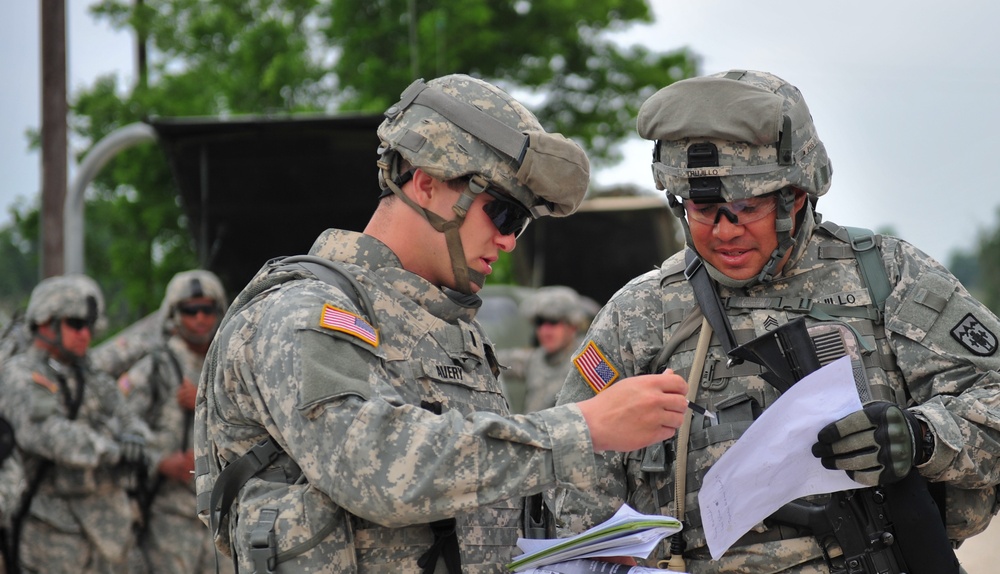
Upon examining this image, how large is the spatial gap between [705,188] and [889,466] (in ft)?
2.93

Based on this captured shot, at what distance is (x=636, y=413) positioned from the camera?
268 cm

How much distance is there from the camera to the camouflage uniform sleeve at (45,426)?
715 centimetres

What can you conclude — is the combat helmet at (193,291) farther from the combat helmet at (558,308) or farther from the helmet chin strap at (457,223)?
the helmet chin strap at (457,223)

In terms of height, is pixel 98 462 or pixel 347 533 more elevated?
pixel 347 533

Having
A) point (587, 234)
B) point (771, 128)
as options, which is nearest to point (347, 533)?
point (771, 128)

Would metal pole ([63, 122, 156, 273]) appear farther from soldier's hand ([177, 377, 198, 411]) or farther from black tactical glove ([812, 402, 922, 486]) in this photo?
black tactical glove ([812, 402, 922, 486])

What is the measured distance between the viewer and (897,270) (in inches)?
137

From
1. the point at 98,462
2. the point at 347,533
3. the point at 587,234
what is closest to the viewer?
the point at 347,533

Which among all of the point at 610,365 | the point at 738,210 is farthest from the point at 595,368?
the point at 738,210

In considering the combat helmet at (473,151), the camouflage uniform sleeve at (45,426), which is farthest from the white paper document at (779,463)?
the camouflage uniform sleeve at (45,426)

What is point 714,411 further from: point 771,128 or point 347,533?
point 347,533

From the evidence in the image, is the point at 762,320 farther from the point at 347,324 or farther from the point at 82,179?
the point at 82,179

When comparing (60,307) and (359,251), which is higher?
(359,251)

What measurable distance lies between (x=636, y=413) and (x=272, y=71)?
1529cm
